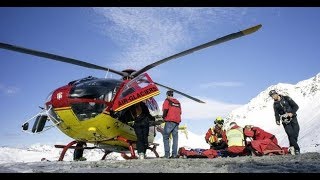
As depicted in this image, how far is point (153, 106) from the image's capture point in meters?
10.1

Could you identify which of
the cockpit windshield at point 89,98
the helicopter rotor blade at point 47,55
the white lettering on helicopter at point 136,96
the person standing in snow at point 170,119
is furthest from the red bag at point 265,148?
the helicopter rotor blade at point 47,55

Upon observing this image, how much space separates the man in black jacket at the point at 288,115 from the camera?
8.86m

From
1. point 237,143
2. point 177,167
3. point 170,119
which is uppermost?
point 170,119

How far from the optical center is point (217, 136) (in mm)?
9945

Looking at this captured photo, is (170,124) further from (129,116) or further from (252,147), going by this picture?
(252,147)

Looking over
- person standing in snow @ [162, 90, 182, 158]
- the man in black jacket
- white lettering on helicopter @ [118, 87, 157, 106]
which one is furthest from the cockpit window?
the man in black jacket

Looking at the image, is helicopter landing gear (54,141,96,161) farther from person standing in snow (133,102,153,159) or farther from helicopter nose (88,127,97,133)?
person standing in snow (133,102,153,159)

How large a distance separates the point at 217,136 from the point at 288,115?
1980mm

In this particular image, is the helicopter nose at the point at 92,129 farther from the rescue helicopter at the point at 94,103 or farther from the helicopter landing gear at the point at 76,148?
the helicopter landing gear at the point at 76,148

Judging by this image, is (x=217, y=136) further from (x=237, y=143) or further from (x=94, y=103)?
(x=94, y=103)

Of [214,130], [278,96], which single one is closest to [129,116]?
[214,130]

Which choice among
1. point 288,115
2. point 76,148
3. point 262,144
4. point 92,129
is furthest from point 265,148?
point 76,148

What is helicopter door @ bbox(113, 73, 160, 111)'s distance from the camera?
781 cm

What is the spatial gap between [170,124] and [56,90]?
2862mm
